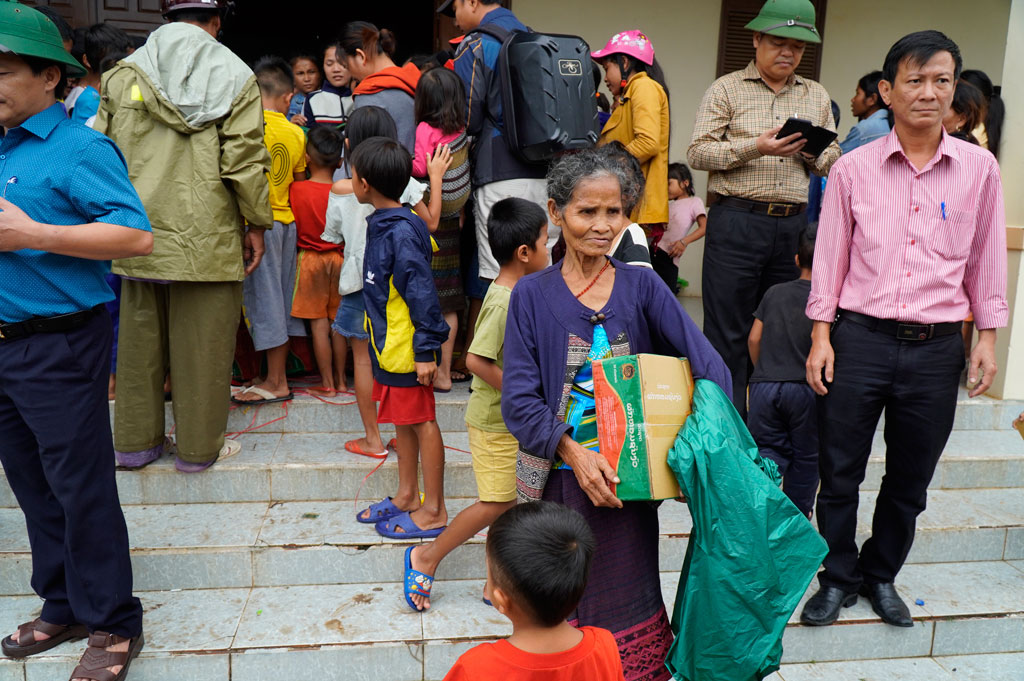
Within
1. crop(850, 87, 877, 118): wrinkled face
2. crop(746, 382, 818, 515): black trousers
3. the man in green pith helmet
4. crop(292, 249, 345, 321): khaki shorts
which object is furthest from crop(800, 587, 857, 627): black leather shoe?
crop(850, 87, 877, 118): wrinkled face

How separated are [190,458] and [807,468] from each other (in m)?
2.88

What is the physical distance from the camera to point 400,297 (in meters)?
3.48

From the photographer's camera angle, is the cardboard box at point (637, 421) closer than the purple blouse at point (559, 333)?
Yes

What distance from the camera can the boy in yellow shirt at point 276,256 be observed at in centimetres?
A: 464

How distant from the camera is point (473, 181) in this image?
4.56m

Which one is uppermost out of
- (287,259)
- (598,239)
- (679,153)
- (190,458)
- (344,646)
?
(679,153)

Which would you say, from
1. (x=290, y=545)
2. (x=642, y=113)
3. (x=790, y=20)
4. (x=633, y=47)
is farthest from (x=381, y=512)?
(x=790, y=20)

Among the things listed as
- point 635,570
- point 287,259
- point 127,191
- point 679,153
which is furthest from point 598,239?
point 679,153

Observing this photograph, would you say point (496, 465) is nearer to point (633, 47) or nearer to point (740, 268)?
point (740, 268)

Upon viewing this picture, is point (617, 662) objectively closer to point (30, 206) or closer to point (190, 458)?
point (30, 206)

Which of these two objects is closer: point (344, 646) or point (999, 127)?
point (344, 646)

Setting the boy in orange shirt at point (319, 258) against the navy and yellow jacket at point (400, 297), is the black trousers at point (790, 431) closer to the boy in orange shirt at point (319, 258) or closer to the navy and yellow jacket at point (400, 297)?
the navy and yellow jacket at point (400, 297)

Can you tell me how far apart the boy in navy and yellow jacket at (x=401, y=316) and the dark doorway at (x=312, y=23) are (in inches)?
292

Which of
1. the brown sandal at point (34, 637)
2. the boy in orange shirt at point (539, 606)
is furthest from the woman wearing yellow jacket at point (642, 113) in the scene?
the brown sandal at point (34, 637)
